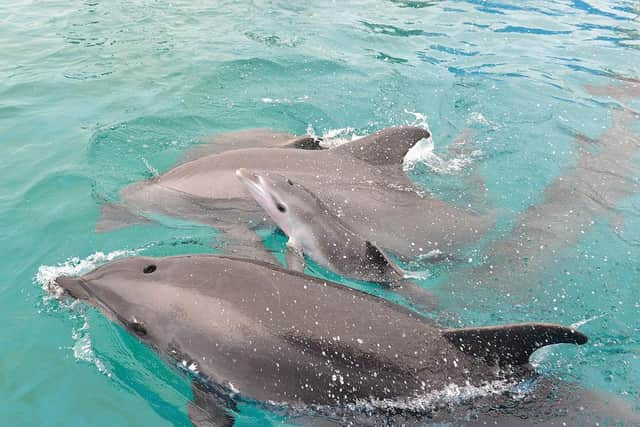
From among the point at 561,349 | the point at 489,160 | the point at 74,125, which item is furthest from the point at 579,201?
the point at 74,125

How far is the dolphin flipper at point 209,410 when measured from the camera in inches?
168

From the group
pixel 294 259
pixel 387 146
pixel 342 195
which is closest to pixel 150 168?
pixel 342 195

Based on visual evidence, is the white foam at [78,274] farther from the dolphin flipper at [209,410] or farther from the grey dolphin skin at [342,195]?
the dolphin flipper at [209,410]

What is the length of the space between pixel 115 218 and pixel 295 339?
13.0 ft

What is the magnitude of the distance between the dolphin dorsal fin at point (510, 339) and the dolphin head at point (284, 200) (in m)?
2.54

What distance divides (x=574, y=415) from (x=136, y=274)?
376 centimetres

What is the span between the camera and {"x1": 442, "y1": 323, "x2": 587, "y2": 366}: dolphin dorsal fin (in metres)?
3.82

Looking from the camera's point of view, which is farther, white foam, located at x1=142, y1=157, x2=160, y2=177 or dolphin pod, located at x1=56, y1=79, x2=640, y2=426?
white foam, located at x1=142, y1=157, x2=160, y2=177

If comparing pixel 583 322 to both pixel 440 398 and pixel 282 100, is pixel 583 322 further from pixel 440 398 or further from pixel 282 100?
pixel 282 100

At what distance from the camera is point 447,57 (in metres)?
13.6

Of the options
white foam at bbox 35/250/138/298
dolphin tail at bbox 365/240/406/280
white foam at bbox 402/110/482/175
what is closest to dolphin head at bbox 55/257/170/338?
white foam at bbox 35/250/138/298

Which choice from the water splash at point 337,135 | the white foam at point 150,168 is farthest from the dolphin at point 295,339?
the water splash at point 337,135

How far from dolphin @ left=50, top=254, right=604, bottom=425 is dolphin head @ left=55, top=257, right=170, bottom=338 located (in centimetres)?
1

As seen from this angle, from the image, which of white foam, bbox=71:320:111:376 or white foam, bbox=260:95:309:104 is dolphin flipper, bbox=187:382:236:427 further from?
white foam, bbox=260:95:309:104
